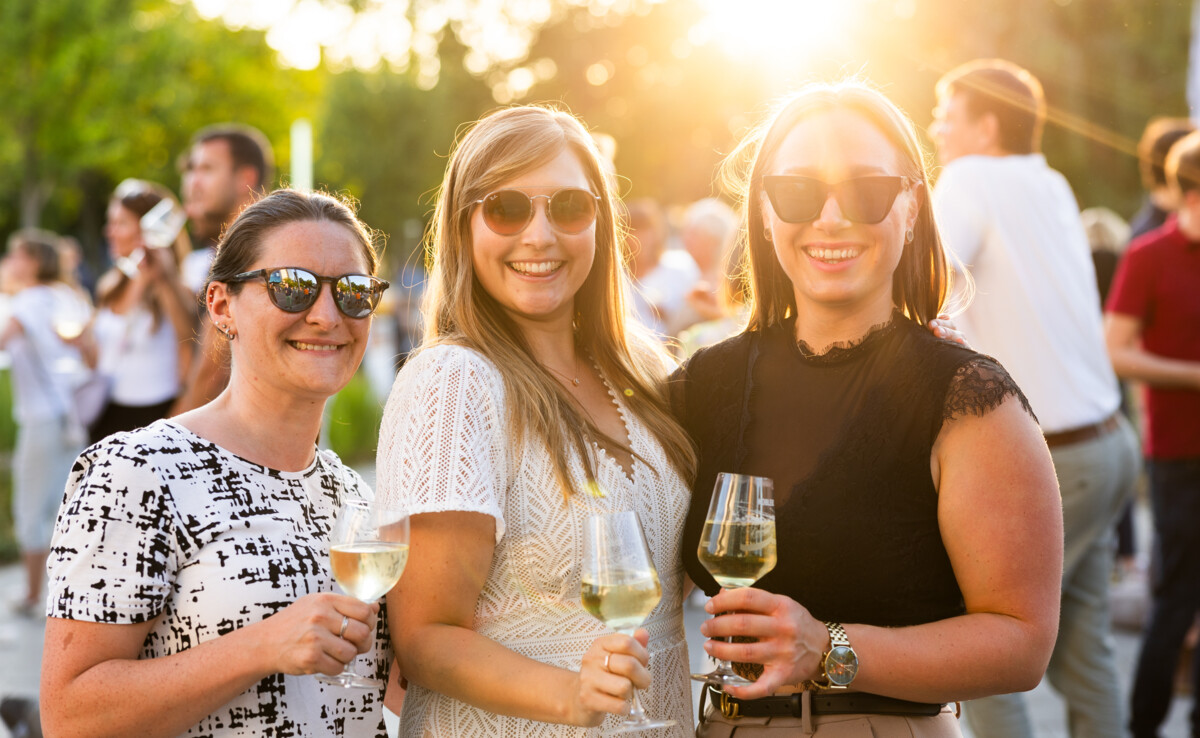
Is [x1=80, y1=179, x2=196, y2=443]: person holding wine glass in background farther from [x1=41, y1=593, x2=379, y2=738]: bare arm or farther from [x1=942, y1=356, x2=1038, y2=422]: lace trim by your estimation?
[x1=942, y1=356, x2=1038, y2=422]: lace trim

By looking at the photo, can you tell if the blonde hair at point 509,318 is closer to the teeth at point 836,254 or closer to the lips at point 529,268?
the lips at point 529,268

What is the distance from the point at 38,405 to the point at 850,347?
7.33 metres

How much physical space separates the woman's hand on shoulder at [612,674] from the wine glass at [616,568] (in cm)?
10

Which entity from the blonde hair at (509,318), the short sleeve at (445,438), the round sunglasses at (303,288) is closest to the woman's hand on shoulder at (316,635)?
the short sleeve at (445,438)

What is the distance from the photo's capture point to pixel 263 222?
8.50 ft

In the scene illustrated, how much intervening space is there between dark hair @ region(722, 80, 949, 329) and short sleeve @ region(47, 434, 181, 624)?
5.16 feet

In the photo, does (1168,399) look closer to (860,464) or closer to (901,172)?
(901,172)

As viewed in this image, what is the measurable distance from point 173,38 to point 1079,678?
87.6 ft

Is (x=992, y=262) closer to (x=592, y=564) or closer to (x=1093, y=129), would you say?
(x=592, y=564)

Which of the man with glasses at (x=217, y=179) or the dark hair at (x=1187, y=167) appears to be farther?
the man with glasses at (x=217, y=179)

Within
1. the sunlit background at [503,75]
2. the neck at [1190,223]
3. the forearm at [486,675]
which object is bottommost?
the forearm at [486,675]

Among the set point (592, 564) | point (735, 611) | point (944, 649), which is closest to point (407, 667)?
point (592, 564)

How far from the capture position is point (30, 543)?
788cm

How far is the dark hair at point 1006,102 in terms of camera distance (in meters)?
4.82
